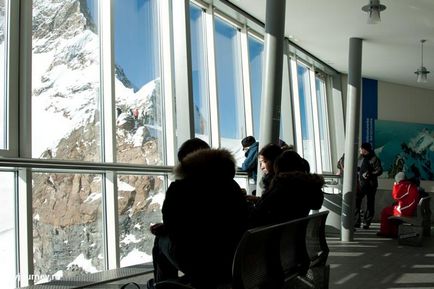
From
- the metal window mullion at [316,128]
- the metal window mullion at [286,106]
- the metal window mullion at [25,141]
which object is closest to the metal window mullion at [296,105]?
the metal window mullion at [286,106]

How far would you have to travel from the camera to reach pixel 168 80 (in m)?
6.61

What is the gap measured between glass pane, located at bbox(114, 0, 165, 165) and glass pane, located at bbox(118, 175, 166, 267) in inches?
11.1

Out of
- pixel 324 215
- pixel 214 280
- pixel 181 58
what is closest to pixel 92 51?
pixel 181 58

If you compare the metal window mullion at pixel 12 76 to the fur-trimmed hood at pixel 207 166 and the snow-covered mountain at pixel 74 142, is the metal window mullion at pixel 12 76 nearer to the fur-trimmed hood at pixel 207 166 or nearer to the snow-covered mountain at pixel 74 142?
the snow-covered mountain at pixel 74 142

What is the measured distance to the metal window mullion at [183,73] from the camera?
20.6 feet

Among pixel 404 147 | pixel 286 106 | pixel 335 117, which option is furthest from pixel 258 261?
pixel 404 147

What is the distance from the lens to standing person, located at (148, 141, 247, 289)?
2564 mm

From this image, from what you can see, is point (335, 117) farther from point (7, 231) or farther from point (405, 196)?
point (7, 231)

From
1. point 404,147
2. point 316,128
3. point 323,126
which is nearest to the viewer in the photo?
point 316,128

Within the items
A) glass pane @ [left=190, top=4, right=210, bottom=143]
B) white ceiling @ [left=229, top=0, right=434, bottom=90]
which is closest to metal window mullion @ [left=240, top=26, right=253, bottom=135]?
white ceiling @ [left=229, top=0, right=434, bottom=90]

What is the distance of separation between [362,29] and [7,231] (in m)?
6.40

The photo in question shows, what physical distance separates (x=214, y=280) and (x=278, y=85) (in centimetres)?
357

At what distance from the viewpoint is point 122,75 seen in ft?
19.1

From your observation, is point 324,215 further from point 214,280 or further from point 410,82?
point 410,82
